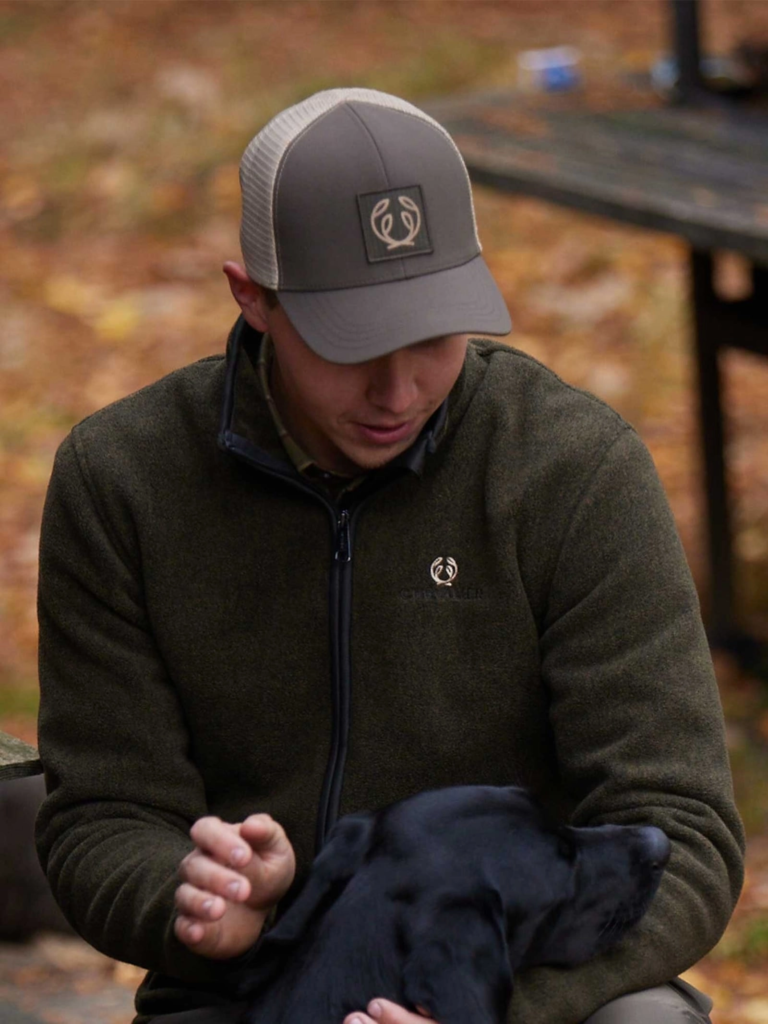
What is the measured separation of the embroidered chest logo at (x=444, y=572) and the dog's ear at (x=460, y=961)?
53cm

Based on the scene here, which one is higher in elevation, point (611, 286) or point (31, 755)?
point (31, 755)

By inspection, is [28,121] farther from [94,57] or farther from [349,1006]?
[349,1006]

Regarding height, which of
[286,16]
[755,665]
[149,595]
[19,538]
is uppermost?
[149,595]

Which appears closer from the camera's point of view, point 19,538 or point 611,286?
point 19,538

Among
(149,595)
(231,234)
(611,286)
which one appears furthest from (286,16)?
(149,595)

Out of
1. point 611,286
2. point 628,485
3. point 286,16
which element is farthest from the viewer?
point 286,16

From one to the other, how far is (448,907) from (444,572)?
568 millimetres

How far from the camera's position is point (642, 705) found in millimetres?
2352

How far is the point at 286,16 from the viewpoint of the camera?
34.4 ft

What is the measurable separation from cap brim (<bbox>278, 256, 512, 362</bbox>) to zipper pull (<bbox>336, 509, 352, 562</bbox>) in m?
0.31

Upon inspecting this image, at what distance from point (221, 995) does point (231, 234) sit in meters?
6.60

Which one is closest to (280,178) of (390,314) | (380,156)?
(380,156)

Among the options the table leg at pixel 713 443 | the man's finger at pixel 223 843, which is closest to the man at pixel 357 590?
the man's finger at pixel 223 843

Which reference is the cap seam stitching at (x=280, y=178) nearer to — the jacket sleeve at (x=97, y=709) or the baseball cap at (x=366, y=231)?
the baseball cap at (x=366, y=231)
